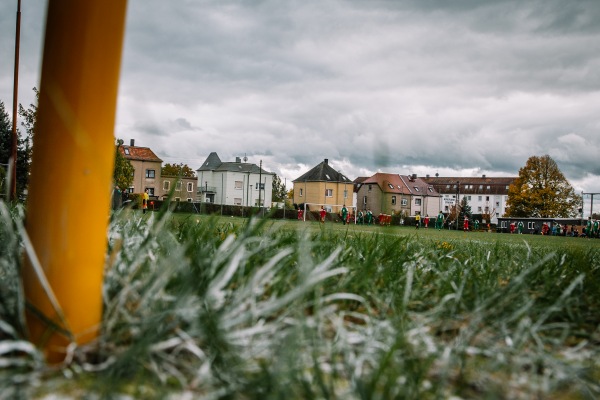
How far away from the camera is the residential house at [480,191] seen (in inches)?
5354

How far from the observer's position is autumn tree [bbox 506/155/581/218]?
72312 millimetres

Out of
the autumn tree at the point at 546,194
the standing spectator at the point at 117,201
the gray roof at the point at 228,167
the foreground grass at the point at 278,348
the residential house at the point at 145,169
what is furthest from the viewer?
the gray roof at the point at 228,167

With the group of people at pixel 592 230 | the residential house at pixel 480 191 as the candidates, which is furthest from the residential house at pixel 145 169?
the residential house at pixel 480 191

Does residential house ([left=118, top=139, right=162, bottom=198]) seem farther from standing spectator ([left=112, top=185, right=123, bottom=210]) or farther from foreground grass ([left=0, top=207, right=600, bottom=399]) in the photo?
foreground grass ([left=0, top=207, right=600, bottom=399])

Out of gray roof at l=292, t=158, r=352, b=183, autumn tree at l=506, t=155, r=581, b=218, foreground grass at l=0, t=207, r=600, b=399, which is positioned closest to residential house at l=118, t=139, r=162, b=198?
gray roof at l=292, t=158, r=352, b=183

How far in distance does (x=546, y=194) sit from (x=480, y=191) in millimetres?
69140

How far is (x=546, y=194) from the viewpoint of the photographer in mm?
72312

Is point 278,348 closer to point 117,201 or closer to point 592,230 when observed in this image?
point 117,201

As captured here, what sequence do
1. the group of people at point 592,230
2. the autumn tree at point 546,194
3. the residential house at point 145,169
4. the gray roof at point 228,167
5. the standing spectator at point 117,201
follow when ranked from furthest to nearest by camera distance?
the gray roof at point 228,167 → the residential house at point 145,169 → the autumn tree at point 546,194 → the group of people at point 592,230 → the standing spectator at point 117,201

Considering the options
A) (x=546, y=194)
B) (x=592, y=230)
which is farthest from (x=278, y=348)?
(x=546, y=194)

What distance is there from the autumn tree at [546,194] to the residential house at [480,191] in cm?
5985

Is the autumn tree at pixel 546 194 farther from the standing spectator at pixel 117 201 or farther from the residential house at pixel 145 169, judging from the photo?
the standing spectator at pixel 117 201

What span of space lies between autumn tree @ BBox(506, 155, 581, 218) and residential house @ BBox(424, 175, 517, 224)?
59.8 metres

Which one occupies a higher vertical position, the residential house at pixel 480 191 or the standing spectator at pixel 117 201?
the residential house at pixel 480 191
